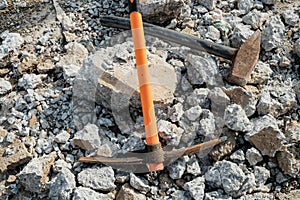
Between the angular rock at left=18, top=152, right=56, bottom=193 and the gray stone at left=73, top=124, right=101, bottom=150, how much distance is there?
0.53ft

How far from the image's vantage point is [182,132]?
2.35 metres

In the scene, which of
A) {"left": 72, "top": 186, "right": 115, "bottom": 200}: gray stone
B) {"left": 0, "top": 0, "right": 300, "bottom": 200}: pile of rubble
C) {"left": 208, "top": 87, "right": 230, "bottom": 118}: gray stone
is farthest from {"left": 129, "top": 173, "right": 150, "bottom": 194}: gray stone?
{"left": 208, "top": 87, "right": 230, "bottom": 118}: gray stone

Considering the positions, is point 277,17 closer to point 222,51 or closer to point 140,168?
point 222,51

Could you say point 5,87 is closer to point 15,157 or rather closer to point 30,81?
point 30,81

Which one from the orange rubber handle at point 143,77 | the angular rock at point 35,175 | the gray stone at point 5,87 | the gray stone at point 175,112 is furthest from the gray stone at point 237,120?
the gray stone at point 5,87

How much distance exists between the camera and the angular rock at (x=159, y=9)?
8.64 feet

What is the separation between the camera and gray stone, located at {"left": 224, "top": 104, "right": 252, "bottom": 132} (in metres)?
2.35

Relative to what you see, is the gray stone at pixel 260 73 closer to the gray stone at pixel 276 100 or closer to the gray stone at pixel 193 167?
the gray stone at pixel 276 100

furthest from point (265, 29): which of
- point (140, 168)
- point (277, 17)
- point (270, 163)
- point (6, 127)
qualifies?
point (6, 127)

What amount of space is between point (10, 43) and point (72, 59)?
340mm

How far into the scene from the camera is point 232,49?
2.48 meters

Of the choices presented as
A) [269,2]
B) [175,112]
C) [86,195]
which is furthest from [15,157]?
[269,2]

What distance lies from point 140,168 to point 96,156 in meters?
0.20

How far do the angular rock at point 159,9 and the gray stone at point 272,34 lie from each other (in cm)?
45
